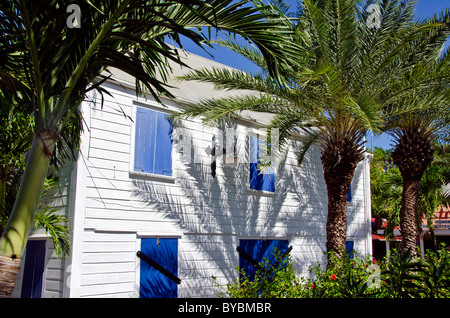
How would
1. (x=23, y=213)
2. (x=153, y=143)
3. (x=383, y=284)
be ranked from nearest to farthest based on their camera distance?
1. (x=23, y=213)
2. (x=383, y=284)
3. (x=153, y=143)

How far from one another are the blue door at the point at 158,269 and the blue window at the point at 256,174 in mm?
3212

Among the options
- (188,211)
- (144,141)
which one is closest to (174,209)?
(188,211)

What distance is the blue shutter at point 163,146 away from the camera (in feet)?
31.6

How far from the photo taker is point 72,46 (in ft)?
14.6

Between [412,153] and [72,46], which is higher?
[412,153]

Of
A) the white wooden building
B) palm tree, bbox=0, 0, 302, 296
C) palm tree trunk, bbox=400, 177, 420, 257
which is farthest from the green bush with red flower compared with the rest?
palm tree trunk, bbox=400, 177, 420, 257

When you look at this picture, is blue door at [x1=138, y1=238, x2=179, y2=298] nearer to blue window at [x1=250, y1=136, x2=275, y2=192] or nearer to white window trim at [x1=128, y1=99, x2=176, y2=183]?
white window trim at [x1=128, y1=99, x2=176, y2=183]

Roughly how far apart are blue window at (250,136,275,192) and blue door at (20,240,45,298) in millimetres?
5418

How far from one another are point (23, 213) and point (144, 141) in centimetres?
579

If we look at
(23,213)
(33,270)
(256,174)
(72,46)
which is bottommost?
(33,270)
